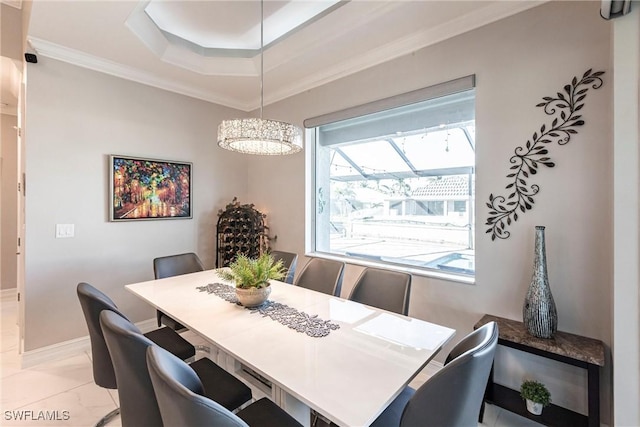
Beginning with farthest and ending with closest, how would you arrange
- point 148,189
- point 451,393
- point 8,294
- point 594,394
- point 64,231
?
point 8,294, point 148,189, point 64,231, point 594,394, point 451,393

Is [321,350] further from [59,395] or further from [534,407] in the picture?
[59,395]

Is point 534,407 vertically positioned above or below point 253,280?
below

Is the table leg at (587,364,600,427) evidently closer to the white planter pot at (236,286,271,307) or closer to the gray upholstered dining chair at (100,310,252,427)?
the white planter pot at (236,286,271,307)

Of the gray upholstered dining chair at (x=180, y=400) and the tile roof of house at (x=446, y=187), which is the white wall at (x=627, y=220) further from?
the gray upholstered dining chair at (x=180, y=400)

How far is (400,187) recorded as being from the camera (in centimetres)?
297

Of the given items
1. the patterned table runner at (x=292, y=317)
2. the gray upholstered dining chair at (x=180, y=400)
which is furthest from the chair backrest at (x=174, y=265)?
the gray upholstered dining chair at (x=180, y=400)

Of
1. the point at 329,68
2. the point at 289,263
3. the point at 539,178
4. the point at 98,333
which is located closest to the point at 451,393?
the point at 539,178

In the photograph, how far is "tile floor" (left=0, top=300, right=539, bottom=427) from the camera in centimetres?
198

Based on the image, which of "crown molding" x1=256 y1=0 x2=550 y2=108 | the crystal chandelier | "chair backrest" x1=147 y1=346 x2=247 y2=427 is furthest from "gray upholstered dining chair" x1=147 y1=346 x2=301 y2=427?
→ "crown molding" x1=256 y1=0 x2=550 y2=108

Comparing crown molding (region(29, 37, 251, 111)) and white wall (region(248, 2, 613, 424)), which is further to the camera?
crown molding (region(29, 37, 251, 111))

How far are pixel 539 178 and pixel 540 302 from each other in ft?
2.69

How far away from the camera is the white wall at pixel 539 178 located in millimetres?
1816

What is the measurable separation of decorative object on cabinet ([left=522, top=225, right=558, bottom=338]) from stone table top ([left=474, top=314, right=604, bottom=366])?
0.16 feet

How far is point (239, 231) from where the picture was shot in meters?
3.69
